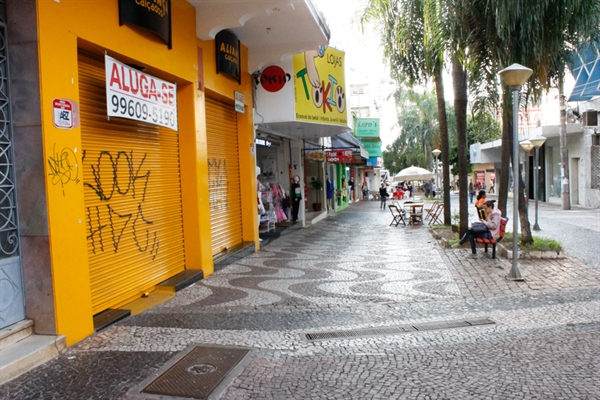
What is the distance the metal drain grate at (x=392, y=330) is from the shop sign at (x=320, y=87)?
7.72 m

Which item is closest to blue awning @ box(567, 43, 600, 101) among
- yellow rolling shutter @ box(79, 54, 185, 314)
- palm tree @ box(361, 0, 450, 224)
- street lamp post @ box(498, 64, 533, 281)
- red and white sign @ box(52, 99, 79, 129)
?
palm tree @ box(361, 0, 450, 224)

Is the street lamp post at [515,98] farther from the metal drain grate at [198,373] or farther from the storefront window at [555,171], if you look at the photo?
the storefront window at [555,171]

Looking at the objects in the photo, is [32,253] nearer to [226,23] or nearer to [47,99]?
[47,99]

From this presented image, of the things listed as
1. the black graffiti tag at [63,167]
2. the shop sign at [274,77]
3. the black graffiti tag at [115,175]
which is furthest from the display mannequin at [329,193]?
the black graffiti tag at [63,167]

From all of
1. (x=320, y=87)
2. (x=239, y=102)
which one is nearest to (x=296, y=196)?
(x=320, y=87)

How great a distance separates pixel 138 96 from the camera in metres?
6.66

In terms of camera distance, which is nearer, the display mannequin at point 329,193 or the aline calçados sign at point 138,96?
the aline calçados sign at point 138,96

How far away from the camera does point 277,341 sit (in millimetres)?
5418

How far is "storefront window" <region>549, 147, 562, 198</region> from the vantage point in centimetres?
2894

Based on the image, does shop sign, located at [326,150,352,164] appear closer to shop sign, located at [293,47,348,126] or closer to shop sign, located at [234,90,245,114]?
shop sign, located at [293,47,348,126]

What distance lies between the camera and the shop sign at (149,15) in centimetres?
636

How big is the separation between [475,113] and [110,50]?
28.7 feet

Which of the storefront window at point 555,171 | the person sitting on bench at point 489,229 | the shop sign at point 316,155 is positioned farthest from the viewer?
the storefront window at point 555,171

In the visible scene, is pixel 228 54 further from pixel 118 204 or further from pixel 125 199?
pixel 118 204
